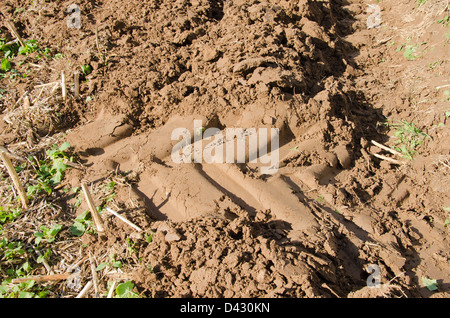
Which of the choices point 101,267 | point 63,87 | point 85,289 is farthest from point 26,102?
point 85,289

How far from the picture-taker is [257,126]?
365cm

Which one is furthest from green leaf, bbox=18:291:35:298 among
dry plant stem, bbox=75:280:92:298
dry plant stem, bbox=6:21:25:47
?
dry plant stem, bbox=6:21:25:47

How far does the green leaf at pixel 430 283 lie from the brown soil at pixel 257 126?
70 millimetres

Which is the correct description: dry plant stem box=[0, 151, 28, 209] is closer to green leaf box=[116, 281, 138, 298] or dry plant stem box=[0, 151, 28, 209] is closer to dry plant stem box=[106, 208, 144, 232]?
dry plant stem box=[106, 208, 144, 232]

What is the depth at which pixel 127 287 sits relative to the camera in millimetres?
2488

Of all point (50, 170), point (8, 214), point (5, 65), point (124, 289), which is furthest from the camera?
point (5, 65)

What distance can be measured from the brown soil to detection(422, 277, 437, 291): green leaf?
0.07 m

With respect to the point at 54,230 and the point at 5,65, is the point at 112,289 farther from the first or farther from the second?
the point at 5,65

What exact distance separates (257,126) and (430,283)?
2027mm

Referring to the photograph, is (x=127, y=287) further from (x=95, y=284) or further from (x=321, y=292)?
(x=321, y=292)

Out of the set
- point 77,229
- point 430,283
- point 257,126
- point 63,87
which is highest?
point 63,87

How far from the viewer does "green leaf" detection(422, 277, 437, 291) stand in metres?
2.66

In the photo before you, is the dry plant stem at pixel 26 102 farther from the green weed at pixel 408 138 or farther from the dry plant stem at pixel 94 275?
the green weed at pixel 408 138
